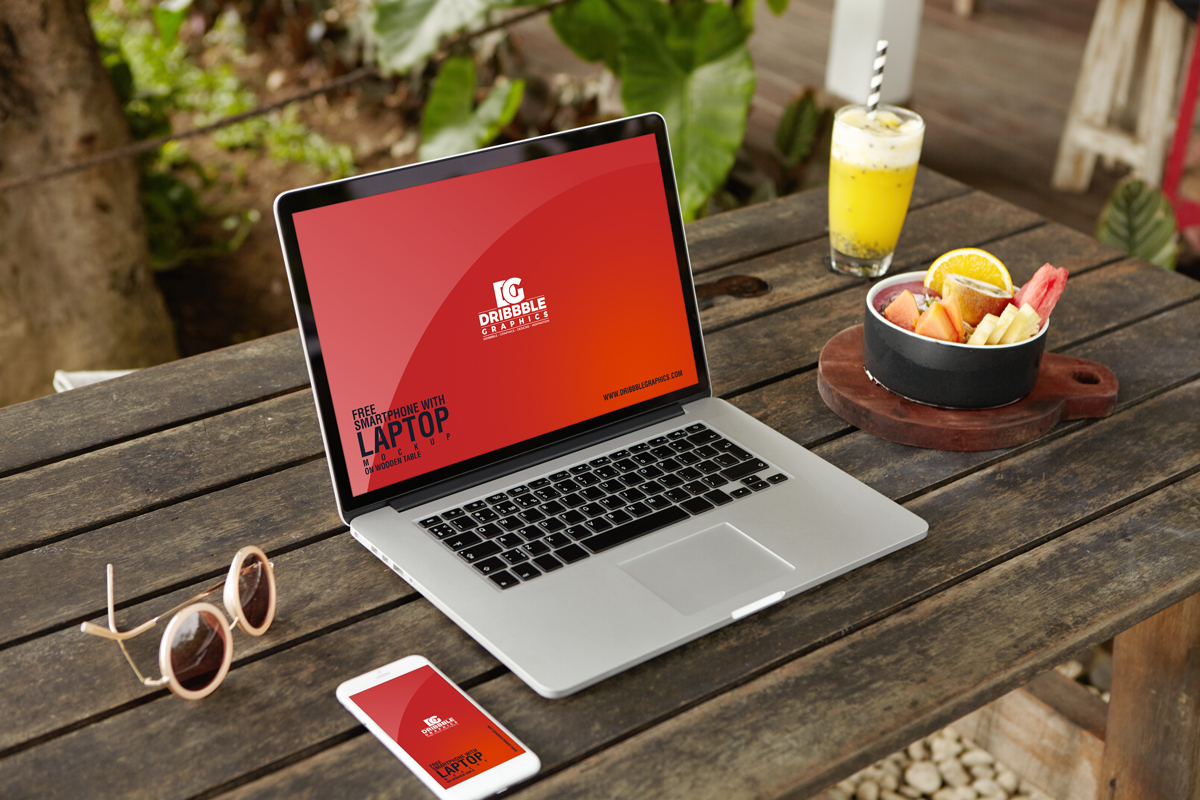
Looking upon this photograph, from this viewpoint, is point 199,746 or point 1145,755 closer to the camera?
point 199,746

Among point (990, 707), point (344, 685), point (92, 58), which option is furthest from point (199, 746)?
point (92, 58)

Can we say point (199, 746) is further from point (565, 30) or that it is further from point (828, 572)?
point (565, 30)

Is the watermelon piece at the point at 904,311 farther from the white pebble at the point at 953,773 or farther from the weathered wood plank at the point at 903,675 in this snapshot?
the white pebble at the point at 953,773

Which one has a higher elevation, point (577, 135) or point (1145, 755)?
point (577, 135)

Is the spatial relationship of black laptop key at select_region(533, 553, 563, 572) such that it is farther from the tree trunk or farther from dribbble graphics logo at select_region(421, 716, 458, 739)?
the tree trunk

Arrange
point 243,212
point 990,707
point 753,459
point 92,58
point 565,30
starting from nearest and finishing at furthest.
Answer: point 753,459
point 990,707
point 92,58
point 565,30
point 243,212

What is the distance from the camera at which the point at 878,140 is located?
50.1 inches

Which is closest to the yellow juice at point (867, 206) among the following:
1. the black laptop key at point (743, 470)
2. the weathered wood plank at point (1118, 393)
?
the weathered wood plank at point (1118, 393)

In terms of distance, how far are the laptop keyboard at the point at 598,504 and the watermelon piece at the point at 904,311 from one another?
8.8 inches

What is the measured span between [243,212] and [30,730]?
9.44 feet

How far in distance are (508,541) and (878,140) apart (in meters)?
0.72

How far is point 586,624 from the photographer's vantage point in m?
0.77

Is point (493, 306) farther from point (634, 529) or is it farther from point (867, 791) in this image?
point (867, 791)

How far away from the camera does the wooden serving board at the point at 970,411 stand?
1009mm
